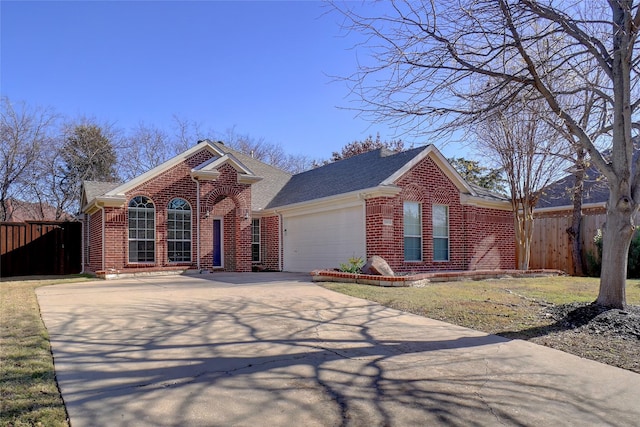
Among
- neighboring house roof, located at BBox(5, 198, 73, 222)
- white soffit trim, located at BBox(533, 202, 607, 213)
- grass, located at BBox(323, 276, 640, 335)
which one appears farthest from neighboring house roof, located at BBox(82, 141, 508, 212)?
neighboring house roof, located at BBox(5, 198, 73, 222)

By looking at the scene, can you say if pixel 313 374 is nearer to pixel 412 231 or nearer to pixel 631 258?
pixel 412 231

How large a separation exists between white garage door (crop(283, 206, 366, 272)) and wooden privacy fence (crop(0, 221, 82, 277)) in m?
8.24

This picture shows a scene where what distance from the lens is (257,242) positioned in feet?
63.0

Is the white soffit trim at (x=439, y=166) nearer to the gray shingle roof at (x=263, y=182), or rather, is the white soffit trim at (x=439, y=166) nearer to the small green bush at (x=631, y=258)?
the small green bush at (x=631, y=258)

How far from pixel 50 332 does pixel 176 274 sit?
9563 millimetres

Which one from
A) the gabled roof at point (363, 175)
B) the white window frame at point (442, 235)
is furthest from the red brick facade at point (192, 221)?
the white window frame at point (442, 235)

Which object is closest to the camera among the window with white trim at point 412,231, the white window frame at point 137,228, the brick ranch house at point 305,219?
the brick ranch house at point 305,219

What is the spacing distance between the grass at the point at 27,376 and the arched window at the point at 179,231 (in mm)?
8756

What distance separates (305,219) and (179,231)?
4.56 meters

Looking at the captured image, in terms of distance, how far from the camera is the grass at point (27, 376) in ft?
11.1

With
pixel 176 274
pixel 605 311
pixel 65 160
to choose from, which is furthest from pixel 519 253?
pixel 65 160

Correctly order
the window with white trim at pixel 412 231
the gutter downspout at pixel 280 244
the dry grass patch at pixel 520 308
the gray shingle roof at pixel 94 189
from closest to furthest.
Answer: the dry grass patch at pixel 520 308
the window with white trim at pixel 412 231
the gray shingle roof at pixel 94 189
the gutter downspout at pixel 280 244

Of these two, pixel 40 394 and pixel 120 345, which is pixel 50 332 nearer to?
pixel 120 345

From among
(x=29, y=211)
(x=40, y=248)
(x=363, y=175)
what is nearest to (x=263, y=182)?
(x=363, y=175)
